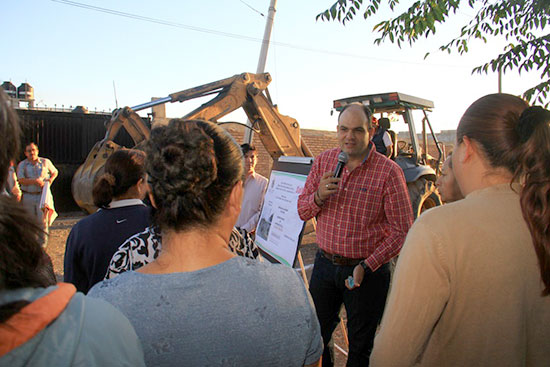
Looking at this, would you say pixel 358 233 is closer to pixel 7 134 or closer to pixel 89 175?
pixel 7 134

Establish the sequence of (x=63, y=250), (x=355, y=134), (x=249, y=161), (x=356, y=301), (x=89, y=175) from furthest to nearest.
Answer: (x=63, y=250), (x=89, y=175), (x=249, y=161), (x=355, y=134), (x=356, y=301)

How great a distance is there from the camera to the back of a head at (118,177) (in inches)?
96.3

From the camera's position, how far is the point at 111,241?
91.4 inches

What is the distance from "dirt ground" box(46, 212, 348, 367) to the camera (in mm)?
3906

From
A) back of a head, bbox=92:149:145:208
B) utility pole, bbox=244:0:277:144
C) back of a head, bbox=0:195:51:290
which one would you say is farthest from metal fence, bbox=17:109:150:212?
back of a head, bbox=0:195:51:290

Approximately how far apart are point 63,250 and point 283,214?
5.66 m

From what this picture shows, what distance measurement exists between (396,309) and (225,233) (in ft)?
2.09

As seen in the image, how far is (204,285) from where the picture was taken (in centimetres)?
105

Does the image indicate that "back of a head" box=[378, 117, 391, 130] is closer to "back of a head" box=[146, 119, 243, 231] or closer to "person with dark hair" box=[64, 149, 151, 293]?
"person with dark hair" box=[64, 149, 151, 293]

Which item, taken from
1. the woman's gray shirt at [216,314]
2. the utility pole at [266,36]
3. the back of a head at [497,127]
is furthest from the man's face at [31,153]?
the back of a head at [497,127]

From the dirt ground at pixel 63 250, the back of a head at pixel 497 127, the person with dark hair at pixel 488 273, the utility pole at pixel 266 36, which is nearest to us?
the person with dark hair at pixel 488 273

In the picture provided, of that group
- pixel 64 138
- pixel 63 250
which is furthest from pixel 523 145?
pixel 64 138

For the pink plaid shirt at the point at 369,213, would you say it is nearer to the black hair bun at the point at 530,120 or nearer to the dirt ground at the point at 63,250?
the black hair bun at the point at 530,120

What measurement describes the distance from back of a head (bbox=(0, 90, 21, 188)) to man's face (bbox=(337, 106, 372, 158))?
7.57 feet
